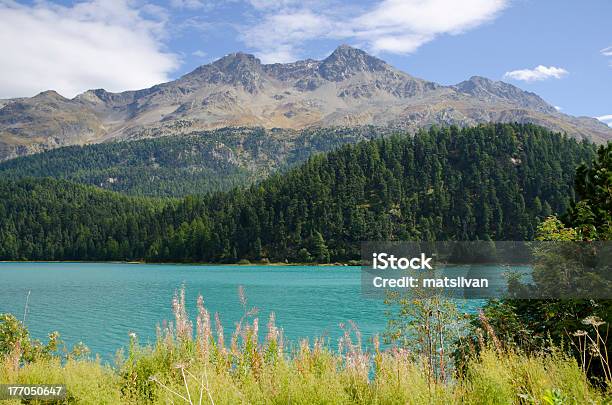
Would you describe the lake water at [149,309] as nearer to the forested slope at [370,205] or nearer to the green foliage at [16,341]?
the green foliage at [16,341]

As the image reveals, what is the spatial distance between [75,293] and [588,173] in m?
60.8

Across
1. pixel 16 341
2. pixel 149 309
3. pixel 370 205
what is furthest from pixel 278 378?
pixel 370 205

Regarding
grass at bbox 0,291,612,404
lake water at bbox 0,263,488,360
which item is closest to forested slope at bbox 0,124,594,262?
lake water at bbox 0,263,488,360

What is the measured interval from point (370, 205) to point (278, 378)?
15778 cm

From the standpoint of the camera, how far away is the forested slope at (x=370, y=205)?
6009 inches

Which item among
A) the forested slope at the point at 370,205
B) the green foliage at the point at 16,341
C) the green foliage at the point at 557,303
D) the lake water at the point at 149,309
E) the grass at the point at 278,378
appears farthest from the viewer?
the forested slope at the point at 370,205

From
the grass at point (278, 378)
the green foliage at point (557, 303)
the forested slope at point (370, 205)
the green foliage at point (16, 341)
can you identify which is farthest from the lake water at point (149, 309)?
the forested slope at point (370, 205)

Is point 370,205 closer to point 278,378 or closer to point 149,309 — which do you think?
point 149,309

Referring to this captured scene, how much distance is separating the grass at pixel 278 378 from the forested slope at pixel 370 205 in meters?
138

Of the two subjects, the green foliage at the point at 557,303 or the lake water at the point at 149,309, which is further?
the lake water at the point at 149,309

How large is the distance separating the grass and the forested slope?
5435 inches

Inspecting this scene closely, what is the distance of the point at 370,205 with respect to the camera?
16325 centimetres

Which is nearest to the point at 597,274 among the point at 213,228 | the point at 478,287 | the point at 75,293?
the point at 478,287

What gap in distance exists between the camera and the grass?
6.33 meters
